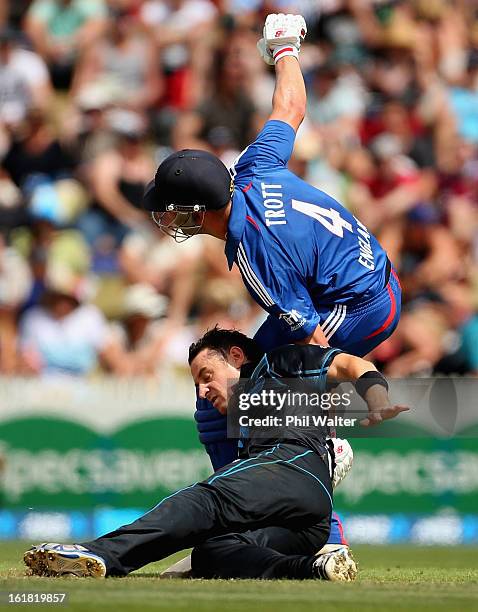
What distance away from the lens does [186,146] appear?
15.8m

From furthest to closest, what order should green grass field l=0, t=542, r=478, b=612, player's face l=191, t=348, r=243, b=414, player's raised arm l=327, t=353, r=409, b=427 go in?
player's face l=191, t=348, r=243, b=414, player's raised arm l=327, t=353, r=409, b=427, green grass field l=0, t=542, r=478, b=612

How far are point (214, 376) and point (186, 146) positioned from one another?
348 inches

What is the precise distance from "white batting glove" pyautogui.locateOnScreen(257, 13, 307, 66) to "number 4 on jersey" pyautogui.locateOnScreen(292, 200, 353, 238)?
147cm

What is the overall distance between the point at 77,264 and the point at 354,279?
7.25 metres

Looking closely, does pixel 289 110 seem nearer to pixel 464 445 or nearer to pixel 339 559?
pixel 339 559

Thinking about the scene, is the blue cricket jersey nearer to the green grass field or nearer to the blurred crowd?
the green grass field

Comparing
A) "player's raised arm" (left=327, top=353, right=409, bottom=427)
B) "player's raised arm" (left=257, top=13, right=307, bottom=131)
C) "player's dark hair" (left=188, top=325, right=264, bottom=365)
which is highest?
"player's raised arm" (left=257, top=13, right=307, bottom=131)

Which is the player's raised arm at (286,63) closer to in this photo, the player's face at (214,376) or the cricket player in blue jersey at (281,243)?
the cricket player in blue jersey at (281,243)

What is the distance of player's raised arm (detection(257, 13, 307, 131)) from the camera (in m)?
8.45

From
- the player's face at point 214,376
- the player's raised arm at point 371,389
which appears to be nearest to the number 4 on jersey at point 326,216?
the player's face at point 214,376

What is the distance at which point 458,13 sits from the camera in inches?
717

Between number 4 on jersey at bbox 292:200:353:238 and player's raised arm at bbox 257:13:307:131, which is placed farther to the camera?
player's raised arm at bbox 257:13:307:131

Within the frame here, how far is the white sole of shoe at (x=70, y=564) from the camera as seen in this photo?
20.8ft

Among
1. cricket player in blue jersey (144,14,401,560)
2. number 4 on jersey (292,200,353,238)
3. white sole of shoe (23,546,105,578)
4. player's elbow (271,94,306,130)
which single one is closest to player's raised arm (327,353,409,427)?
cricket player in blue jersey (144,14,401,560)
